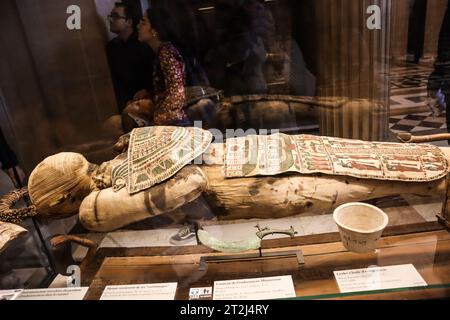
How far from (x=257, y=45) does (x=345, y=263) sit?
1144 millimetres

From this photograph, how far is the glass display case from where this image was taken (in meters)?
1.42

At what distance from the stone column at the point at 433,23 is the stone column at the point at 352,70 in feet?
0.58

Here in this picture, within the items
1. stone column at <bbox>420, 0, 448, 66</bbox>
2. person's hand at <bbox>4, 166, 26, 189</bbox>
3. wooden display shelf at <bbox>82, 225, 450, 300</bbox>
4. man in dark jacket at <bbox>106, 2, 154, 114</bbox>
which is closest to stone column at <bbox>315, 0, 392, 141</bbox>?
stone column at <bbox>420, 0, 448, 66</bbox>

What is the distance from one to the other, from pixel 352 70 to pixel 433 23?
446 millimetres

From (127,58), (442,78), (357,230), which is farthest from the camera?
(127,58)

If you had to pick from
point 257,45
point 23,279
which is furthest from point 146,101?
point 23,279

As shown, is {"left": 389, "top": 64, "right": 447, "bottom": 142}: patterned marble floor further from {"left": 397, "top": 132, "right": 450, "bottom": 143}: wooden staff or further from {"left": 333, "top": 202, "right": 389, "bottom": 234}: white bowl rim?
{"left": 333, "top": 202, "right": 389, "bottom": 234}: white bowl rim

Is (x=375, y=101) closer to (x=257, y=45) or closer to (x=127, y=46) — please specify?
(x=257, y=45)

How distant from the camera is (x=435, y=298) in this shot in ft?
3.69

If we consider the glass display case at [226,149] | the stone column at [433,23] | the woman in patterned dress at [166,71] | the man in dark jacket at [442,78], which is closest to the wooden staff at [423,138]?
the glass display case at [226,149]

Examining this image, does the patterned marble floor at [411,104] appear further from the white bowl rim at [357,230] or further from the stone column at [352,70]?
the white bowl rim at [357,230]

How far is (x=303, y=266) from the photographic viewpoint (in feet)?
4.71

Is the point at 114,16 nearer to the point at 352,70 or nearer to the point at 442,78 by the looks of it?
the point at 352,70

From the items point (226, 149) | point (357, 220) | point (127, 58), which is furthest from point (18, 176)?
point (357, 220)
